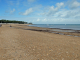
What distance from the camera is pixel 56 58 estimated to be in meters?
4.98

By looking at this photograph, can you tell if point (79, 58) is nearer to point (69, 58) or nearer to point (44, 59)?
point (69, 58)

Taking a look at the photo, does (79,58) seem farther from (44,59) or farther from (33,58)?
(33,58)

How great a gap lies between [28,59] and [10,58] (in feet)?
4.49

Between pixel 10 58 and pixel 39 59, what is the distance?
7.19 feet

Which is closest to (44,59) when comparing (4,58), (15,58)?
(15,58)

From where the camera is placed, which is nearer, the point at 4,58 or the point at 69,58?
the point at 4,58

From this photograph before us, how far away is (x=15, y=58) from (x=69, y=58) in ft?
14.0

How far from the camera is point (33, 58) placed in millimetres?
4867

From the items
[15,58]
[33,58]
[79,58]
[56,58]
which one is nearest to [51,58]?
[56,58]

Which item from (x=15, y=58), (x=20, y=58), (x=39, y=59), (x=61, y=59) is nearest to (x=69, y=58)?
(x=61, y=59)

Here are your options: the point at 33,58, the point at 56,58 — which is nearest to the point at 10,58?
the point at 33,58

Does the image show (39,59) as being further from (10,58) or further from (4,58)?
(4,58)

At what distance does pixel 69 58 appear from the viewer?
5.05 m

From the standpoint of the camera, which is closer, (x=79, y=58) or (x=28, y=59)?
(x=28, y=59)
